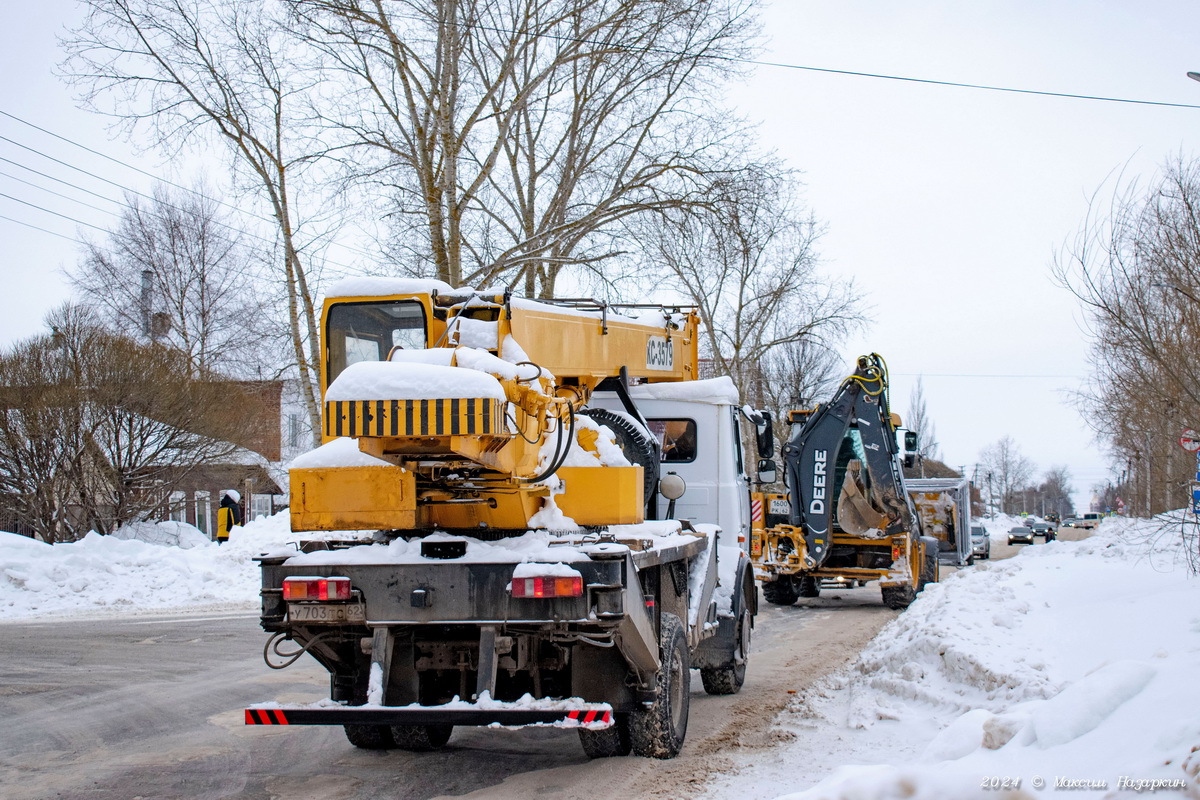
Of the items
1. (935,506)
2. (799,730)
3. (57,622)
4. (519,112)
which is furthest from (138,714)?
(935,506)

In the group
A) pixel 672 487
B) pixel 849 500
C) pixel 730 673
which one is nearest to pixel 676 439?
pixel 672 487

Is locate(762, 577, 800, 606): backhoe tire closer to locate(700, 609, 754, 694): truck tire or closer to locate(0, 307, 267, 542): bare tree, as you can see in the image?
locate(700, 609, 754, 694): truck tire

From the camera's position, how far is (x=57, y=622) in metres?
13.3

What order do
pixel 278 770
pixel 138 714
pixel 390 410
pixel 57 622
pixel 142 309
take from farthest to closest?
pixel 142 309, pixel 57 622, pixel 138 714, pixel 278 770, pixel 390 410

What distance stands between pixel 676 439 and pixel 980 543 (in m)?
32.3

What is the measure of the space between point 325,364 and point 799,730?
4.26 metres

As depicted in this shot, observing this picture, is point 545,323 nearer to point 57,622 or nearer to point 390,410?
point 390,410

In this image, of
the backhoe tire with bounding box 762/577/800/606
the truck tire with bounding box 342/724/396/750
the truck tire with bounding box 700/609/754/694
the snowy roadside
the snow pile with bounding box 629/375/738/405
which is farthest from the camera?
the backhoe tire with bounding box 762/577/800/606

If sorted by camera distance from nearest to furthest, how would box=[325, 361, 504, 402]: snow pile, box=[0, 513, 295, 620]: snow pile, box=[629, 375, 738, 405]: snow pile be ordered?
box=[325, 361, 504, 402]: snow pile
box=[629, 375, 738, 405]: snow pile
box=[0, 513, 295, 620]: snow pile

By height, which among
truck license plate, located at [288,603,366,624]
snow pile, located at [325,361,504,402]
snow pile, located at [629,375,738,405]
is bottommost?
truck license plate, located at [288,603,366,624]

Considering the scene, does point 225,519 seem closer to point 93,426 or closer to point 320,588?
point 93,426

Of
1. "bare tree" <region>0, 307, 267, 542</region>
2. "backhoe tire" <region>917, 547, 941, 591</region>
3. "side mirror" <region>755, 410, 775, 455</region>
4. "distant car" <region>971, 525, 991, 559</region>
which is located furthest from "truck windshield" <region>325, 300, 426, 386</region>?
"distant car" <region>971, 525, 991, 559</region>

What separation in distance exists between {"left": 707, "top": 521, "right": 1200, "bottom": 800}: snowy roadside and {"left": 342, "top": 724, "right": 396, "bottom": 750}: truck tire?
237 centimetres

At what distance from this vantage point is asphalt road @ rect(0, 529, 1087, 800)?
602cm
